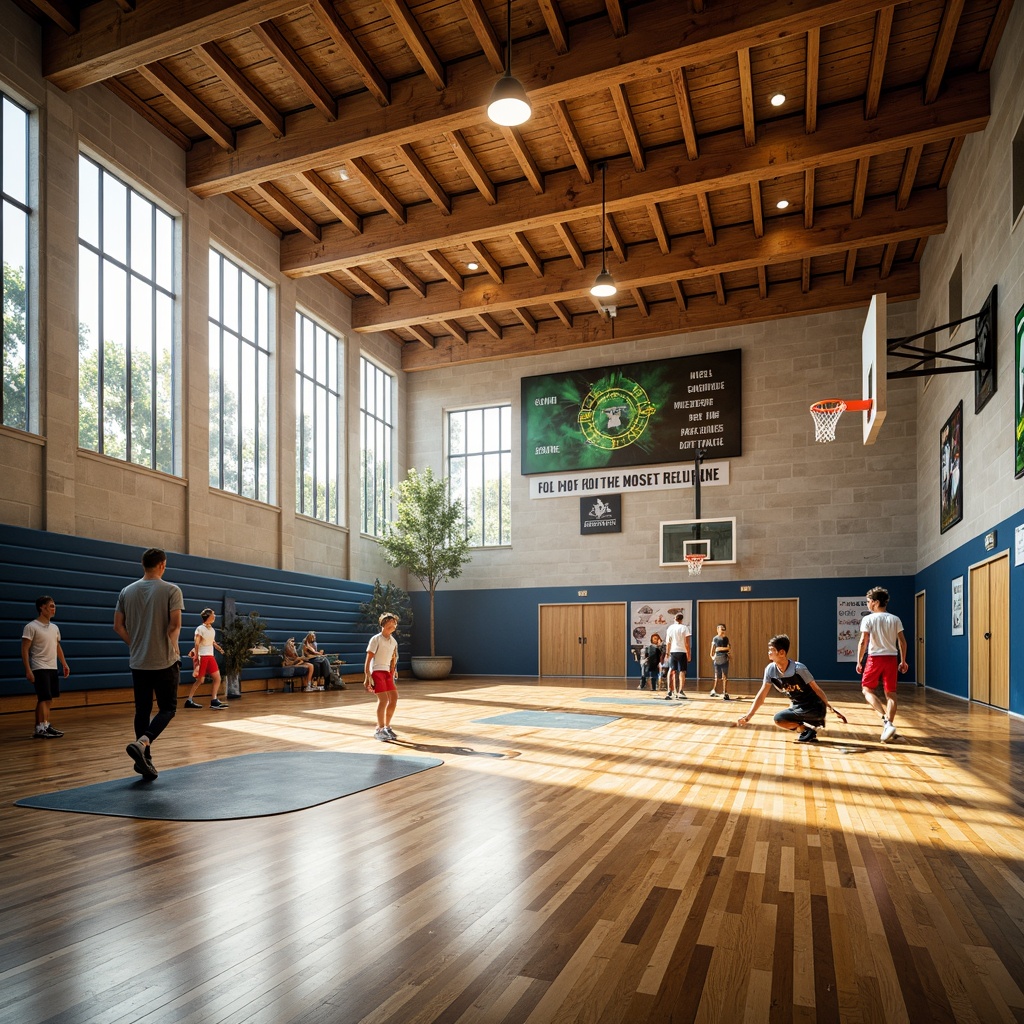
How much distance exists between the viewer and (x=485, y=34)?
33.9 feet

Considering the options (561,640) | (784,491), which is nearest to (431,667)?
(561,640)

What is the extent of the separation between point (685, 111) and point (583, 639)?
40.8 ft

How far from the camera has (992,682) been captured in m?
11.3

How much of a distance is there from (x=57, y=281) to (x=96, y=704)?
6006 millimetres

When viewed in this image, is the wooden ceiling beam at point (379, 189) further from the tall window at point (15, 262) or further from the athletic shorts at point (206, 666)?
the athletic shorts at point (206, 666)

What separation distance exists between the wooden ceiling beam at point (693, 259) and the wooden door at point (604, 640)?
7668mm

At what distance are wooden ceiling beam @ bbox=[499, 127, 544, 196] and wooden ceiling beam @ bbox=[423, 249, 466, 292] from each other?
3.25m

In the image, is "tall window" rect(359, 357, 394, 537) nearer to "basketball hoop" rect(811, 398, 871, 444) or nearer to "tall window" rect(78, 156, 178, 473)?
"tall window" rect(78, 156, 178, 473)

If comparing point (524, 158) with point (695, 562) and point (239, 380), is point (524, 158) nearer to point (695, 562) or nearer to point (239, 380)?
point (239, 380)

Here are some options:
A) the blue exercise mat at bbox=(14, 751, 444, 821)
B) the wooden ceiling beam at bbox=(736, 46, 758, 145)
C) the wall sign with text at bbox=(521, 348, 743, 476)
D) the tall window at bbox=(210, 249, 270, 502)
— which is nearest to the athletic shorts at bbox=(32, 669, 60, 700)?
the blue exercise mat at bbox=(14, 751, 444, 821)

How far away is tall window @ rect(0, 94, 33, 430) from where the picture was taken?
10570 mm

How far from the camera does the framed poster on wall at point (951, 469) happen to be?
13.2m

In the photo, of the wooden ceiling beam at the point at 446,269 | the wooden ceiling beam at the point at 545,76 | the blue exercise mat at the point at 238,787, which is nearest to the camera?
the blue exercise mat at the point at 238,787

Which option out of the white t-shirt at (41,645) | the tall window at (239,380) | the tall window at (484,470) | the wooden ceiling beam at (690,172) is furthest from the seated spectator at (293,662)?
the wooden ceiling beam at (690,172)
